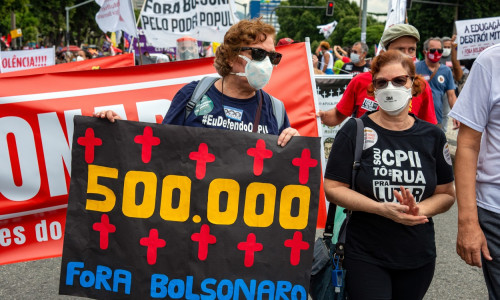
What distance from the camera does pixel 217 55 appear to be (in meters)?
2.86

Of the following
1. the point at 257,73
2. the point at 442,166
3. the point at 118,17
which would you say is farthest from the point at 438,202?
the point at 118,17

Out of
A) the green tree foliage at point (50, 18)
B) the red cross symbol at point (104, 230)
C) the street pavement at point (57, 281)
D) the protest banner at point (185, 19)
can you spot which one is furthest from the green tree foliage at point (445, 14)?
the red cross symbol at point (104, 230)

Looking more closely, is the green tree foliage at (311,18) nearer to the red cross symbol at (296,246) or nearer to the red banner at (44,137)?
the red banner at (44,137)

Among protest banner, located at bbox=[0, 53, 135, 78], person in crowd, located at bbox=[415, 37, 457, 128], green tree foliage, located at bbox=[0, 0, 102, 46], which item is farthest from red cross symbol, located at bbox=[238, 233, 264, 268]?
green tree foliage, located at bbox=[0, 0, 102, 46]

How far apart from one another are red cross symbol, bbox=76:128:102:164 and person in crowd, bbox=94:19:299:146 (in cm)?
36

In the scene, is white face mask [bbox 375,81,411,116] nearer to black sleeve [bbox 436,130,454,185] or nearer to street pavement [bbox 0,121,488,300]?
black sleeve [bbox 436,130,454,185]

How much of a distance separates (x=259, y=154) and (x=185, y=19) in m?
7.02

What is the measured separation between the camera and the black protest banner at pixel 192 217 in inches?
99.0

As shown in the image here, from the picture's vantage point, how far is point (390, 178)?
8.17 ft

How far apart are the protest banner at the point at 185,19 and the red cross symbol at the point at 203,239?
265 inches

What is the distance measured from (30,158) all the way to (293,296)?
200 cm

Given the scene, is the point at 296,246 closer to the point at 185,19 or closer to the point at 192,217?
the point at 192,217

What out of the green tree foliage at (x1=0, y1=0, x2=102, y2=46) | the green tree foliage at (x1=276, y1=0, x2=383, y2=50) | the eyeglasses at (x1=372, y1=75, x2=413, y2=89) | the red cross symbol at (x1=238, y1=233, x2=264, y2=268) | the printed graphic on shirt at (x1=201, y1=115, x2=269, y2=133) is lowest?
the green tree foliage at (x1=276, y1=0, x2=383, y2=50)

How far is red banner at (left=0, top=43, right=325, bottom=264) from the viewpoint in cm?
358
